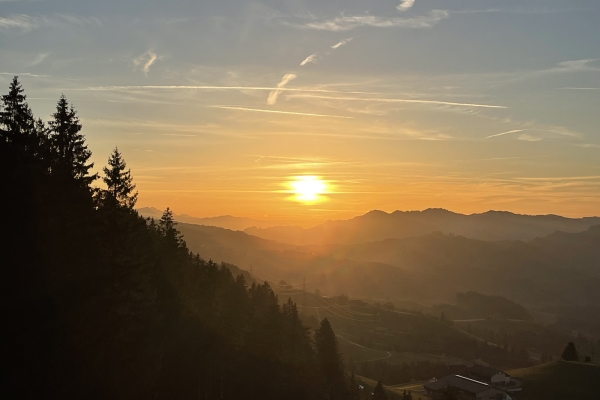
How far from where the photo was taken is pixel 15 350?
82.1ft

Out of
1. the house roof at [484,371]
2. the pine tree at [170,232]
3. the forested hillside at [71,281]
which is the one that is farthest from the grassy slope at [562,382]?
the forested hillside at [71,281]

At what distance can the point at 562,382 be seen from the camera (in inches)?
4572

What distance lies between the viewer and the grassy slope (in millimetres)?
110125

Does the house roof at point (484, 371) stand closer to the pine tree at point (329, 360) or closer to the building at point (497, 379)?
the building at point (497, 379)

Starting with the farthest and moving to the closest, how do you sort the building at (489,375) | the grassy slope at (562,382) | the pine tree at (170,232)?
the building at (489,375)
the grassy slope at (562,382)
the pine tree at (170,232)

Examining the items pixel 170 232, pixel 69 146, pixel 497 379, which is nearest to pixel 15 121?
pixel 69 146

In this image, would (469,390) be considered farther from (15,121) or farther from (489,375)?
(15,121)

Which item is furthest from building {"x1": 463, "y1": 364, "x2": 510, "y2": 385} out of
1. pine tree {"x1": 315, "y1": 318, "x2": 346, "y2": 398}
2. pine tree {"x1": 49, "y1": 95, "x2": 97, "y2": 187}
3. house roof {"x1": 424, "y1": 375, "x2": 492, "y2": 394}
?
pine tree {"x1": 49, "y1": 95, "x2": 97, "y2": 187}

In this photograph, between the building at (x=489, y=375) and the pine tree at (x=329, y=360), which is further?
the building at (x=489, y=375)

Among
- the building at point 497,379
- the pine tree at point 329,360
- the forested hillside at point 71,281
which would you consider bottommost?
the building at point 497,379

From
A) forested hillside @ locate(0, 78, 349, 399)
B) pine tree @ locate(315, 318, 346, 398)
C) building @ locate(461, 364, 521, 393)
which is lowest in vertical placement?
building @ locate(461, 364, 521, 393)

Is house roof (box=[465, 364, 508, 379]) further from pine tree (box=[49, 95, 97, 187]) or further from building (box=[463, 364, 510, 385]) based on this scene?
pine tree (box=[49, 95, 97, 187])

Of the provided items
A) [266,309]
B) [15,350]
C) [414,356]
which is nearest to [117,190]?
[15,350]

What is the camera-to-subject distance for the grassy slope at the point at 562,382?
110m
